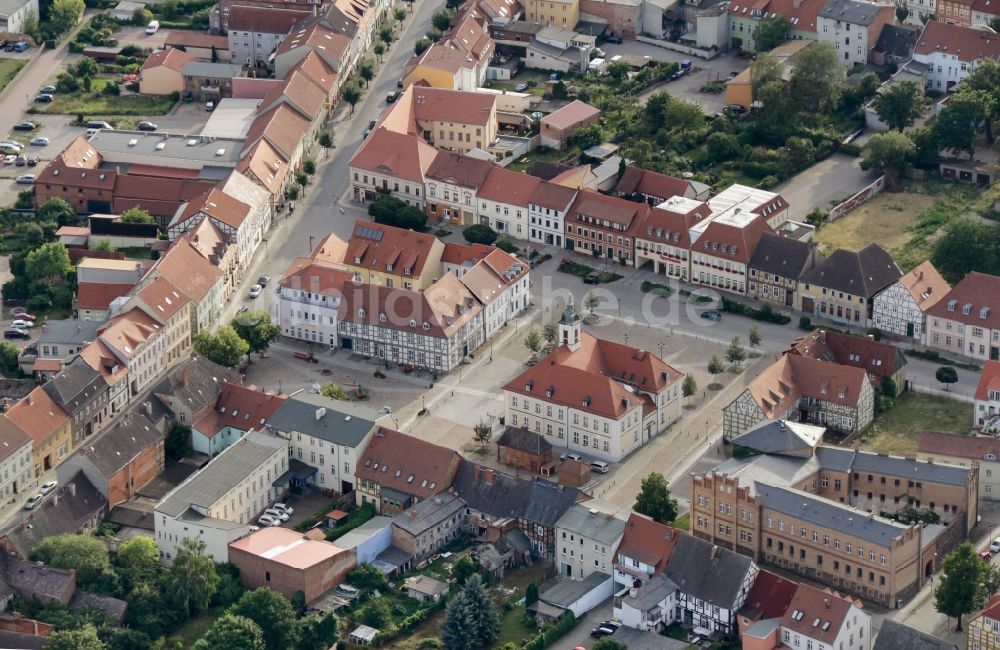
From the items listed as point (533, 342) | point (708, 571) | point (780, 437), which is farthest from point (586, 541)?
point (533, 342)

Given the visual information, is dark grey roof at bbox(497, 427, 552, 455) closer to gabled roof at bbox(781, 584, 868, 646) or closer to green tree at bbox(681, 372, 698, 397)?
green tree at bbox(681, 372, 698, 397)

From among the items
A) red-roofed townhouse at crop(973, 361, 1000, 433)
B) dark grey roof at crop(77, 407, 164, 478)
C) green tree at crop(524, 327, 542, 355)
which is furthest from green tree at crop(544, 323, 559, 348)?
red-roofed townhouse at crop(973, 361, 1000, 433)

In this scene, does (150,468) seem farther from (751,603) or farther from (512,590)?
(751,603)

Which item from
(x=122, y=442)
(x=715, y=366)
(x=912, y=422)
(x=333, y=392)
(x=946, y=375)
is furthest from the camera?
(x=715, y=366)

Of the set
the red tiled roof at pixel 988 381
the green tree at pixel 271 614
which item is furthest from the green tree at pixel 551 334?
the green tree at pixel 271 614

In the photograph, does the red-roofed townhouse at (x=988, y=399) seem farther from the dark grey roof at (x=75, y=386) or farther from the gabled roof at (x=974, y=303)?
the dark grey roof at (x=75, y=386)

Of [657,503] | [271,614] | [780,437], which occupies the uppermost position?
[780,437]

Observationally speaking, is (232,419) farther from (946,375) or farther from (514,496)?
Answer: (946,375)
